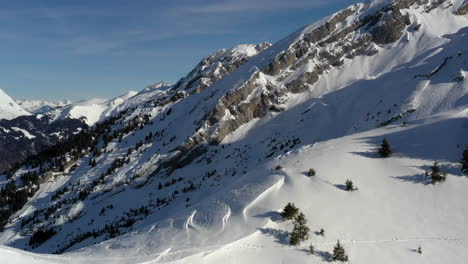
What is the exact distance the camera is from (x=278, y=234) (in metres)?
17.4

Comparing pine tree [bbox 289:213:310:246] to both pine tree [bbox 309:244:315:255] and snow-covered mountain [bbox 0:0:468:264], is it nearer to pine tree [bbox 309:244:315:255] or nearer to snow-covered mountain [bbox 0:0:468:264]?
snow-covered mountain [bbox 0:0:468:264]

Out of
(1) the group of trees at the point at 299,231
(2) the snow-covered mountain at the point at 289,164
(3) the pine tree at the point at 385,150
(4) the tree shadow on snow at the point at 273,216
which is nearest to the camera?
(1) the group of trees at the point at 299,231

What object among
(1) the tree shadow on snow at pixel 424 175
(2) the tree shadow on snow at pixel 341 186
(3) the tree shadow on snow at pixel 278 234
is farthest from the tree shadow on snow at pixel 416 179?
(3) the tree shadow on snow at pixel 278 234

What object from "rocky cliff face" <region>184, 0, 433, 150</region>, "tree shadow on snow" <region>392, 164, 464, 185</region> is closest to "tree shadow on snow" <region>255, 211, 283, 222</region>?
"tree shadow on snow" <region>392, 164, 464, 185</region>

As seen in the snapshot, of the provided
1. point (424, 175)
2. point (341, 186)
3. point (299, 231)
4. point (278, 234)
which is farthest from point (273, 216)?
point (424, 175)

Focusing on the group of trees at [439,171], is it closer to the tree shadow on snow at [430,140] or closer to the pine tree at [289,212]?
the tree shadow on snow at [430,140]

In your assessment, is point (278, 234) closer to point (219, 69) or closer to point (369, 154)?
point (369, 154)

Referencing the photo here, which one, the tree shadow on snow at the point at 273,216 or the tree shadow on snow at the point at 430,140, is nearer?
the tree shadow on snow at the point at 273,216

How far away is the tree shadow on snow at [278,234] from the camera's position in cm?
1684

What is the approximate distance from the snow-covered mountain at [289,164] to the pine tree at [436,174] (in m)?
0.46

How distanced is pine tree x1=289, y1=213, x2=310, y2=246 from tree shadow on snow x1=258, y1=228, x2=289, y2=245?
0.42 metres

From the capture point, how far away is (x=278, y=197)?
2045 centimetres

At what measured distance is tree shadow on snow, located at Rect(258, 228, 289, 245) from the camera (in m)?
16.8

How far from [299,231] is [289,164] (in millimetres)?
8371
